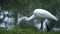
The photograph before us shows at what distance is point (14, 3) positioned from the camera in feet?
7.54

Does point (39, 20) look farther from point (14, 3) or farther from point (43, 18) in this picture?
point (14, 3)

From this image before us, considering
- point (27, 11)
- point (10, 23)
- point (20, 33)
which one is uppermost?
point (27, 11)

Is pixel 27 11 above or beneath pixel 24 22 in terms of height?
above

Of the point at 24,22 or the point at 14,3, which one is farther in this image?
the point at 14,3

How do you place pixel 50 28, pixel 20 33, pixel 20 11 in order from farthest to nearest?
pixel 20 11
pixel 50 28
pixel 20 33

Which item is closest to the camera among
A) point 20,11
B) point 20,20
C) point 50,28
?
point 50,28

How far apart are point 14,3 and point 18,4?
5 centimetres

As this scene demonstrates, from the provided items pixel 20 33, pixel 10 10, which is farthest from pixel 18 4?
pixel 20 33

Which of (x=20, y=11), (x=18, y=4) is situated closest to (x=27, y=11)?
(x=20, y=11)

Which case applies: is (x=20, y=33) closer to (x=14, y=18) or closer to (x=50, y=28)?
(x=50, y=28)

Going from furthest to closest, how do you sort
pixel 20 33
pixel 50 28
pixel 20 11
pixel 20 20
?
pixel 20 11
pixel 20 20
pixel 50 28
pixel 20 33

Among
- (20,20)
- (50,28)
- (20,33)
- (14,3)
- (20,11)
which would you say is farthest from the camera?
(14,3)

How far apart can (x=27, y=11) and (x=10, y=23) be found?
300mm

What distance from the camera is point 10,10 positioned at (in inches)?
84.9
